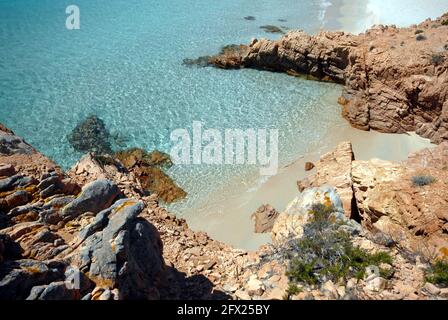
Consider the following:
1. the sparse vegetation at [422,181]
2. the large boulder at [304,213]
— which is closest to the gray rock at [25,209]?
the large boulder at [304,213]

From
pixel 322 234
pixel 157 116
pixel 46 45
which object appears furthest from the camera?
pixel 46 45

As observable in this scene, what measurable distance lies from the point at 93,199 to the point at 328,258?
18.6 ft

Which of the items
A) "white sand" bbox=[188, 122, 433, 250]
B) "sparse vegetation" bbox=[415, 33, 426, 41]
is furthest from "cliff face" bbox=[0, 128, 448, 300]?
"sparse vegetation" bbox=[415, 33, 426, 41]

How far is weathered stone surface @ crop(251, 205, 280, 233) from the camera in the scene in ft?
41.1

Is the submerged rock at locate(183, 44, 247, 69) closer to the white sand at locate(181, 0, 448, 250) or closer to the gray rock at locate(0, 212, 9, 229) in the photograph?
the white sand at locate(181, 0, 448, 250)

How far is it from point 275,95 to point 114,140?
9922 mm

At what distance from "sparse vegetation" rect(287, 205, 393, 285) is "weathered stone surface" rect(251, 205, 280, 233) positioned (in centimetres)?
395

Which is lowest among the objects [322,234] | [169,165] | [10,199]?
[169,165]

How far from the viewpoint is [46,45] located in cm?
2877

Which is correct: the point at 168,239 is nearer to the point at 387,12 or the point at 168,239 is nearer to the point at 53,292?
the point at 53,292

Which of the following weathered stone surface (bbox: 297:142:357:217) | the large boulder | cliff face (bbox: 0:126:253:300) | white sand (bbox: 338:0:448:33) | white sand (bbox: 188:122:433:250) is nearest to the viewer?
cliff face (bbox: 0:126:253:300)

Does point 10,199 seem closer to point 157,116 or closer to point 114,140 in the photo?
point 114,140

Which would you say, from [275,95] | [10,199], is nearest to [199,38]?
[275,95]

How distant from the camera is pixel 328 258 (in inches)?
307
